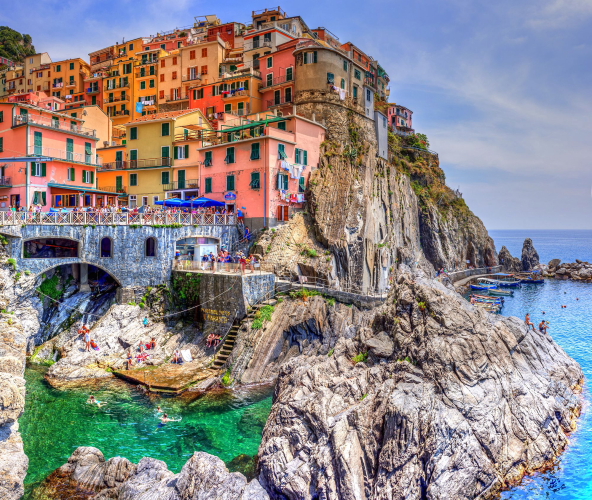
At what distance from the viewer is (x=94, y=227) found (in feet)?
113

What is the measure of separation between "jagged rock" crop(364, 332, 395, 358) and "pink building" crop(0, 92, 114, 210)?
32121mm

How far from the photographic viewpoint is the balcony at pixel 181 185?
47.8 meters

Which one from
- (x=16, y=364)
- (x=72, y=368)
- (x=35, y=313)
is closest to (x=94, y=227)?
(x=35, y=313)

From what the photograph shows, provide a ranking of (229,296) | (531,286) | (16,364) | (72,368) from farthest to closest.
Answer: (531,286) → (229,296) → (72,368) → (16,364)

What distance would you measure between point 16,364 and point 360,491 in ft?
50.2

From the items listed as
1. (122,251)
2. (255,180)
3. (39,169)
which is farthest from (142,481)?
(39,169)

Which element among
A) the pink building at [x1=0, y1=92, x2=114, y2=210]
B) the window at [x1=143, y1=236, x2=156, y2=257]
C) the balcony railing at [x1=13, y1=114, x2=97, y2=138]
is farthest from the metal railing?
the balcony railing at [x1=13, y1=114, x2=97, y2=138]

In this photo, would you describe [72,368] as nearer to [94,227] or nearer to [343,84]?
[94,227]

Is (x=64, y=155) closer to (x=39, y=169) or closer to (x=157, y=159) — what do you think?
(x=39, y=169)

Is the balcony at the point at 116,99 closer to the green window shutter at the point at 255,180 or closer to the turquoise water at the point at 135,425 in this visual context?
the green window shutter at the point at 255,180

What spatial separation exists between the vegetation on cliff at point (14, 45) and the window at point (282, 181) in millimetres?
86353

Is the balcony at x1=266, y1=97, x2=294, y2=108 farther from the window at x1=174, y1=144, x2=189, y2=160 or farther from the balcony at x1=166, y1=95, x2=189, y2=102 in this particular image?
the balcony at x1=166, y1=95, x2=189, y2=102

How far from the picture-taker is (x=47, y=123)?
4331cm

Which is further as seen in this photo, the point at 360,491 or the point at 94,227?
the point at 94,227
